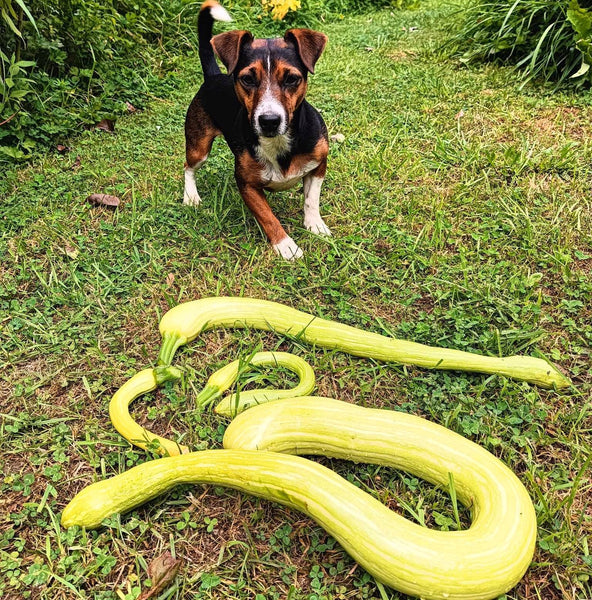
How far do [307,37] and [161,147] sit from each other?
220cm

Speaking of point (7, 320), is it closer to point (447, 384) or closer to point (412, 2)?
point (447, 384)

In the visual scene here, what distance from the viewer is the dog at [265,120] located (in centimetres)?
288

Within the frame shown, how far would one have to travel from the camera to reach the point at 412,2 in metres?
9.59

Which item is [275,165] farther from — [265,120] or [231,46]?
[231,46]

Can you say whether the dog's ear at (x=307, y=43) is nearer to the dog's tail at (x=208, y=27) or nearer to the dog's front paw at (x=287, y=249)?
the dog's tail at (x=208, y=27)

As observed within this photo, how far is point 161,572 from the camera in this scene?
1.67 m

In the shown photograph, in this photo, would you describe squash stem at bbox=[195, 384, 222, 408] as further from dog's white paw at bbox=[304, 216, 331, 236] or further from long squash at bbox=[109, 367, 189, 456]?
dog's white paw at bbox=[304, 216, 331, 236]

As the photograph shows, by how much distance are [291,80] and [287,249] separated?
3.20ft

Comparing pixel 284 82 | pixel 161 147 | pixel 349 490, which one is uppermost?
pixel 284 82

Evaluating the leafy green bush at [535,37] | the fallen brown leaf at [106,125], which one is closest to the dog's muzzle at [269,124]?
the fallen brown leaf at [106,125]

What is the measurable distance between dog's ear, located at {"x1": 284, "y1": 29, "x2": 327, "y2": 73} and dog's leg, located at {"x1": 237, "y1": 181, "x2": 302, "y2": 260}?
802mm

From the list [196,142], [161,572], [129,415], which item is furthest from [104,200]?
[161,572]

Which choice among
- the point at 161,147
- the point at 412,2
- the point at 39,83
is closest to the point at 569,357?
the point at 161,147

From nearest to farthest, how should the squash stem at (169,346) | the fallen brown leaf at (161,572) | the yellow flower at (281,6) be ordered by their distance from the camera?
the fallen brown leaf at (161,572) → the squash stem at (169,346) → the yellow flower at (281,6)
